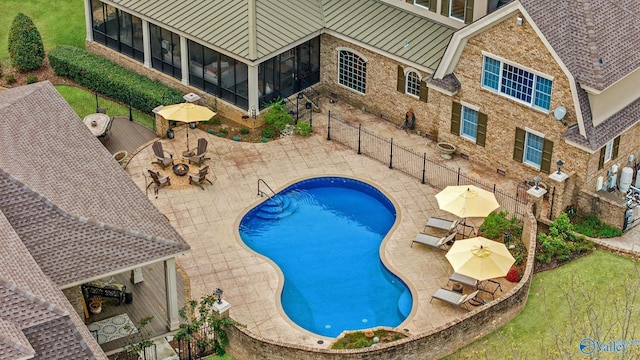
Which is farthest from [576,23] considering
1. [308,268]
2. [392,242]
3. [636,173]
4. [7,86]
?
[7,86]

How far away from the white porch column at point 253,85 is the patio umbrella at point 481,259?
14500 millimetres


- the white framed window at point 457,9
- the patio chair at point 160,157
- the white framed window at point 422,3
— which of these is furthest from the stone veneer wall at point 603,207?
the patio chair at point 160,157

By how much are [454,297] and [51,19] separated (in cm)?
3316

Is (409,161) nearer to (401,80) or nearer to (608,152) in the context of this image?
(401,80)

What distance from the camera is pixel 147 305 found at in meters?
43.3

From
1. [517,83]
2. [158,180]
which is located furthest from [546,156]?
[158,180]

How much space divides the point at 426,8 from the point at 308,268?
14.7m

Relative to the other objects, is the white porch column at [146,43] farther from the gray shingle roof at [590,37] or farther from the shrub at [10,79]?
the gray shingle roof at [590,37]

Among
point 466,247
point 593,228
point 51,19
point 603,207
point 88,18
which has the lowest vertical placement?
point 593,228

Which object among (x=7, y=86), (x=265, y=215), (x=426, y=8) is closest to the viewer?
(x=265, y=215)

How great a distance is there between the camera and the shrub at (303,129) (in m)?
54.3

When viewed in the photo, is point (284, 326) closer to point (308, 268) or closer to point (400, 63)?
point (308, 268)

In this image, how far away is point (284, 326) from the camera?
42.7m

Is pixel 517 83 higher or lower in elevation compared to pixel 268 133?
higher
